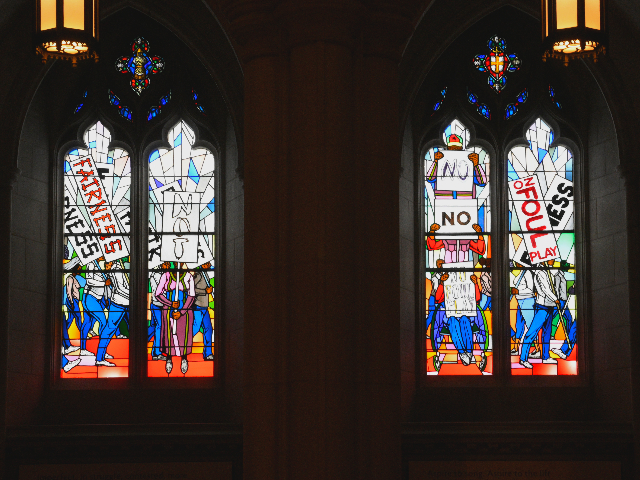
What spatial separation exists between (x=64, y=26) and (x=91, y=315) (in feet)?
19.9

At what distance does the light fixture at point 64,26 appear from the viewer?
488cm

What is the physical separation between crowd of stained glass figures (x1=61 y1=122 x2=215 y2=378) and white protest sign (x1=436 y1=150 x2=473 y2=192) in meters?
2.46

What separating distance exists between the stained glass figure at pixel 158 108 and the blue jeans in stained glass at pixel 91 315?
80.1 inches

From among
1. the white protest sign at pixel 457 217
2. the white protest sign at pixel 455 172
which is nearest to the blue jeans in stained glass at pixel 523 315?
the white protest sign at pixel 457 217

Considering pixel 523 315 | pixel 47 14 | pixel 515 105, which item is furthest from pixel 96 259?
pixel 47 14

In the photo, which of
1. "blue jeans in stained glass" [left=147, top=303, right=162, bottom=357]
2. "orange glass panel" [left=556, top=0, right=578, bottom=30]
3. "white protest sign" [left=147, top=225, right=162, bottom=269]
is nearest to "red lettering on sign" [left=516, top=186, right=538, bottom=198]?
"white protest sign" [left=147, top=225, right=162, bottom=269]

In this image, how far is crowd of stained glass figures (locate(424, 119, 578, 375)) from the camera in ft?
34.8

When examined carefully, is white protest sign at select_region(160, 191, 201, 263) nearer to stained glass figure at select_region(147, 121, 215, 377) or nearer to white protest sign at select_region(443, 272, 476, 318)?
stained glass figure at select_region(147, 121, 215, 377)

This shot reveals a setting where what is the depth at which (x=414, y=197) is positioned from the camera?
35.8 feet

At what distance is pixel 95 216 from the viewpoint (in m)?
10.9

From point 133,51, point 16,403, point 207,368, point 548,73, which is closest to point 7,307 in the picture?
point 16,403

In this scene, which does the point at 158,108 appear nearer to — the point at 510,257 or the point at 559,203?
the point at 510,257

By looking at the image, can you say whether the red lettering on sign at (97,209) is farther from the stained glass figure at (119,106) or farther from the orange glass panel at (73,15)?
the orange glass panel at (73,15)

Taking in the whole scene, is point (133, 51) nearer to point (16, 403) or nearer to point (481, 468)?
point (16, 403)
